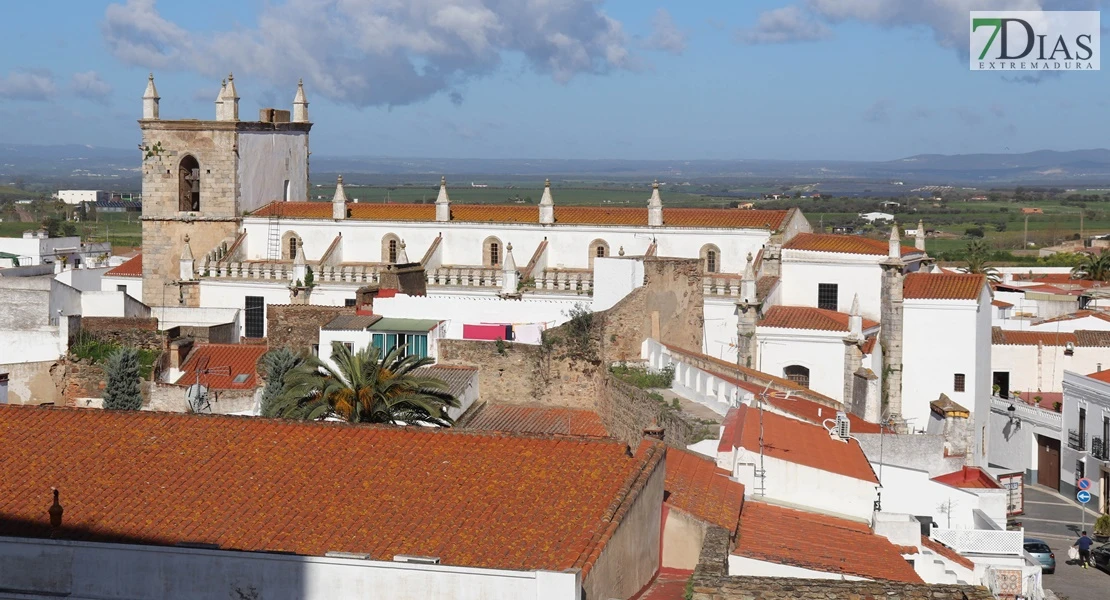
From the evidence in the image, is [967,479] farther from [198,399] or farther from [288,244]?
[288,244]

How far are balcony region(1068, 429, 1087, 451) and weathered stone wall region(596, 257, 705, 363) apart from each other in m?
10.5

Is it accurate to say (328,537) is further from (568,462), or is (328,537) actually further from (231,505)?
(568,462)

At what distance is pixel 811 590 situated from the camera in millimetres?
12648

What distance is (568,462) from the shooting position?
602 inches

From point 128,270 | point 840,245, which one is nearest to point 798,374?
point 840,245

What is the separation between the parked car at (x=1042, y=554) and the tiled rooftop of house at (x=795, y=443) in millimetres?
A: 6335

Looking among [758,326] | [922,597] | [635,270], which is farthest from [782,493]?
[758,326]

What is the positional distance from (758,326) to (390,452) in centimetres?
2640

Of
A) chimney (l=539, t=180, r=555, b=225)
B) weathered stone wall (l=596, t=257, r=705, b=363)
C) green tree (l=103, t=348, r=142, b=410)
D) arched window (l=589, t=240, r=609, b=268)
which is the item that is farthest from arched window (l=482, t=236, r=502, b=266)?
green tree (l=103, t=348, r=142, b=410)

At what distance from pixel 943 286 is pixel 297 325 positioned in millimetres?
16953

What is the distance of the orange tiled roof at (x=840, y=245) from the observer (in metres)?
44.2

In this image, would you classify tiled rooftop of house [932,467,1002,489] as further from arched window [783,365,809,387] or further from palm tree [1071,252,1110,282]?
palm tree [1071,252,1110,282]

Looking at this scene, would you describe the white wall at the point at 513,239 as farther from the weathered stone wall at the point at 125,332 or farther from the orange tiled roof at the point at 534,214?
the weathered stone wall at the point at 125,332

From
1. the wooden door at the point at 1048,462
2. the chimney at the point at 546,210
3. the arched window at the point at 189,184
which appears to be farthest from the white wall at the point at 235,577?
the arched window at the point at 189,184
